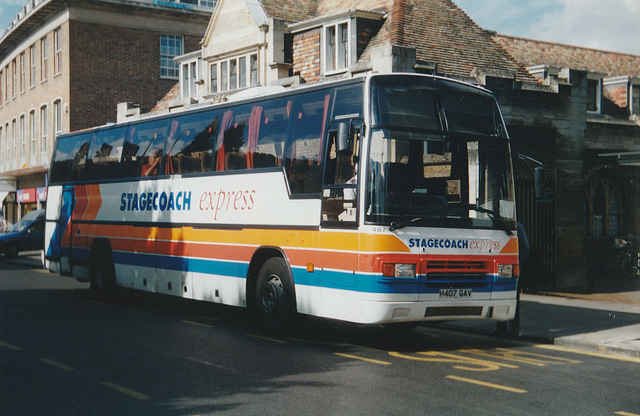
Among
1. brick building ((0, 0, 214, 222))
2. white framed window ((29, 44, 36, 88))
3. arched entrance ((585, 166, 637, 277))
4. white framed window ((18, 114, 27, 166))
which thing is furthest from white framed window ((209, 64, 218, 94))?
white framed window ((18, 114, 27, 166))

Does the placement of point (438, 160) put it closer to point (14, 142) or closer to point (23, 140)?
point (23, 140)

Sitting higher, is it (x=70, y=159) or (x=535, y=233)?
(x=70, y=159)

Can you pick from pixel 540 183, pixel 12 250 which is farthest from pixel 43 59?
pixel 540 183

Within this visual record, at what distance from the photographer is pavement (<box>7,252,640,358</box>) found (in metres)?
11.4

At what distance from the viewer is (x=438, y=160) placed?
35.1 ft

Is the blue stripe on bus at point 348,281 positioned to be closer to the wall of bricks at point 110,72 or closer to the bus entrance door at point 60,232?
the bus entrance door at point 60,232

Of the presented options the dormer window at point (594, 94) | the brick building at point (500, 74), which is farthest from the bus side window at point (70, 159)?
the dormer window at point (594, 94)

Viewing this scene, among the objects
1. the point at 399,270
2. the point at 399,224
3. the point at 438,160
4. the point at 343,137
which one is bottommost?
the point at 399,270

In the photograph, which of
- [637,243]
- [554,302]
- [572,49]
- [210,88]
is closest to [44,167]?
[210,88]

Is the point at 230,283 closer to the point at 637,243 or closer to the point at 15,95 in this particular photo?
the point at 637,243

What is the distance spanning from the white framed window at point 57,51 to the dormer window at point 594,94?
2762 cm

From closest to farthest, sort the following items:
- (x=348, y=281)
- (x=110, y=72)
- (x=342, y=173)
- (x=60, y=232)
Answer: (x=348, y=281), (x=342, y=173), (x=60, y=232), (x=110, y=72)

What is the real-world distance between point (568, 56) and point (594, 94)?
420cm

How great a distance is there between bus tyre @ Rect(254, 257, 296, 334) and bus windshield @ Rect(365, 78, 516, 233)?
210 cm
